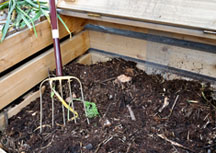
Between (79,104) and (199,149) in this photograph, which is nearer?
(199,149)

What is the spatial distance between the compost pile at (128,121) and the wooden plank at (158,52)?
14 centimetres

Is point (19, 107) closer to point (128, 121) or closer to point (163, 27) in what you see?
point (128, 121)

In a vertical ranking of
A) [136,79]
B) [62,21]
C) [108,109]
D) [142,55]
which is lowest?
[108,109]

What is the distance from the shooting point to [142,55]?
208 centimetres

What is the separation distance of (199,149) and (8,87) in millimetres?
1342

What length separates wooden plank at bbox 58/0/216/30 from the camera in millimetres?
1263

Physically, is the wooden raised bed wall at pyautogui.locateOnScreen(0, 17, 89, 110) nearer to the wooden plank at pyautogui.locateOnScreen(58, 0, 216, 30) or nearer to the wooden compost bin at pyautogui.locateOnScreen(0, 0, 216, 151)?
the wooden compost bin at pyautogui.locateOnScreen(0, 0, 216, 151)

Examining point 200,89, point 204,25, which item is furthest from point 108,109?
point 204,25

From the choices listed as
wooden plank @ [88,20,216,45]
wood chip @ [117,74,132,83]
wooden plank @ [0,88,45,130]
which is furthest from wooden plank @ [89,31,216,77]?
wooden plank @ [0,88,45,130]

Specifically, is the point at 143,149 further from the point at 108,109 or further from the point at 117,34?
the point at 117,34

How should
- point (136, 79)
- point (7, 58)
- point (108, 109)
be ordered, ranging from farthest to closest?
point (136, 79) → point (108, 109) → point (7, 58)

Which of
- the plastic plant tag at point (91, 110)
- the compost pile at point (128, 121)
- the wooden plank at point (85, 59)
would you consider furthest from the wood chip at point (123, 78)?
the wooden plank at point (85, 59)

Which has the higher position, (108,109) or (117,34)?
(117,34)

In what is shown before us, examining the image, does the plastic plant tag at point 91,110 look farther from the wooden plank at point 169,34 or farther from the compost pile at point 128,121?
the wooden plank at point 169,34
